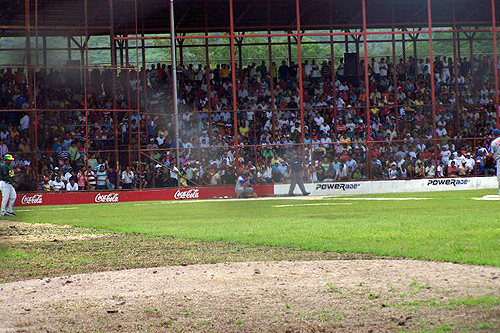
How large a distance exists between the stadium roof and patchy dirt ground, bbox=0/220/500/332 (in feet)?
94.1

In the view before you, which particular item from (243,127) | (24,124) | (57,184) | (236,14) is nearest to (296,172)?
(243,127)

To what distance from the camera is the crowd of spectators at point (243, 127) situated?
3469 centimetres

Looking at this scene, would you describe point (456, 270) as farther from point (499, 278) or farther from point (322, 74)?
point (322, 74)

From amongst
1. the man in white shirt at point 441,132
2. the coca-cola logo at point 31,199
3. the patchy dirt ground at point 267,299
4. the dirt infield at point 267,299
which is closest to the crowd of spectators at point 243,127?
the man in white shirt at point 441,132

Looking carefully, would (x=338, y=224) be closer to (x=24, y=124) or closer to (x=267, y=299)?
(x=267, y=299)

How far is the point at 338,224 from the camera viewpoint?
17828 mm

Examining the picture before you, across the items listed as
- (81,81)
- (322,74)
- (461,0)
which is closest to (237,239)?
(81,81)

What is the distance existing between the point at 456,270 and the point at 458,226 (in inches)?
236

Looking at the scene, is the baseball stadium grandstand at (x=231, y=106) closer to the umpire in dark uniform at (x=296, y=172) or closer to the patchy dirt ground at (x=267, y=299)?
the umpire in dark uniform at (x=296, y=172)

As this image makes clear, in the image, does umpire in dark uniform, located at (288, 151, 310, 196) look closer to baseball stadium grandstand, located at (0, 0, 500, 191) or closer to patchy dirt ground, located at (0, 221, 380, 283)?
baseball stadium grandstand, located at (0, 0, 500, 191)

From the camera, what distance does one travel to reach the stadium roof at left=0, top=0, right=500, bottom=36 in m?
40.2

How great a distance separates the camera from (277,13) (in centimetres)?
4622

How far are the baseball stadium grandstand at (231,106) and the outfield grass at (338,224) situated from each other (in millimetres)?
6949

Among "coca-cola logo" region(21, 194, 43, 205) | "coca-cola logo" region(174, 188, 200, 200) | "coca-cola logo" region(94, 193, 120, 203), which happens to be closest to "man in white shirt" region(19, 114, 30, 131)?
"coca-cola logo" region(21, 194, 43, 205)
